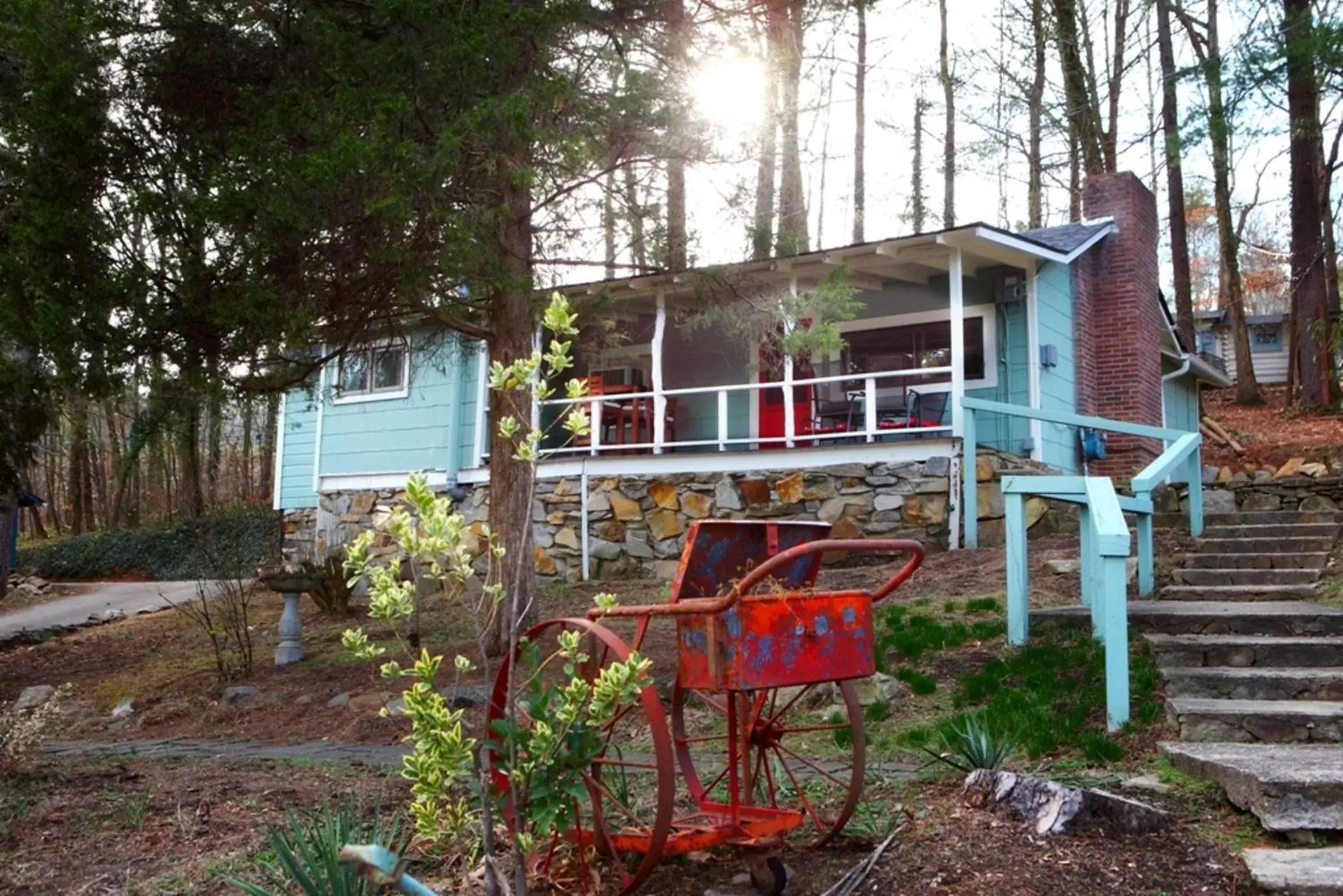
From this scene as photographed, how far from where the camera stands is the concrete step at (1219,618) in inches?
229

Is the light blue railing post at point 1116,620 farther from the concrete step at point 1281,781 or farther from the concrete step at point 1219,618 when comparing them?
the concrete step at point 1219,618

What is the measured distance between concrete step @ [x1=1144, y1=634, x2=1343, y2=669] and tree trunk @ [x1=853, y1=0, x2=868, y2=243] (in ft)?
61.6

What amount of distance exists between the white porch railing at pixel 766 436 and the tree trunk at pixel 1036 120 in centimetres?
1034

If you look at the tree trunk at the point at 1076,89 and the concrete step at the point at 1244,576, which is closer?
the concrete step at the point at 1244,576

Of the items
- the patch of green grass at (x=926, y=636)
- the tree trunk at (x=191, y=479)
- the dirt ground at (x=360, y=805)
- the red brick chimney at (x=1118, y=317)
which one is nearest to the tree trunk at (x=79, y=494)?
the tree trunk at (x=191, y=479)

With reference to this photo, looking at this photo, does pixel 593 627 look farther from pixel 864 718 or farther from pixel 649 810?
pixel 864 718

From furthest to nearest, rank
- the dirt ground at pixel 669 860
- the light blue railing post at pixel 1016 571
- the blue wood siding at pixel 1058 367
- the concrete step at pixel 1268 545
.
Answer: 1. the blue wood siding at pixel 1058 367
2. the concrete step at pixel 1268 545
3. the light blue railing post at pixel 1016 571
4. the dirt ground at pixel 669 860

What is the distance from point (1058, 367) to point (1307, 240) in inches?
295

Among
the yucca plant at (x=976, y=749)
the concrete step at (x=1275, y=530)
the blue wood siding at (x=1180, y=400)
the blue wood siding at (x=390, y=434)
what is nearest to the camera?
the yucca plant at (x=976, y=749)

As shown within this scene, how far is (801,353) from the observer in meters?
10.6

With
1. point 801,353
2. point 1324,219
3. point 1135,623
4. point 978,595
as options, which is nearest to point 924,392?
point 801,353

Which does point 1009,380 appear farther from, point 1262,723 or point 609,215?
point 1262,723

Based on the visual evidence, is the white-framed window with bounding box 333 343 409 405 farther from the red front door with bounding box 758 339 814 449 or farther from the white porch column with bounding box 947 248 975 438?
the white porch column with bounding box 947 248 975 438

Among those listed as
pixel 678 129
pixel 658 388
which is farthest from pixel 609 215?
pixel 658 388
